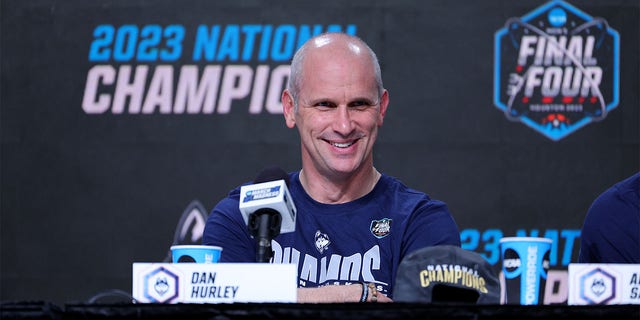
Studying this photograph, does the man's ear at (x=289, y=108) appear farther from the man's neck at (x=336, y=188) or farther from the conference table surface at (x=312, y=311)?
the conference table surface at (x=312, y=311)

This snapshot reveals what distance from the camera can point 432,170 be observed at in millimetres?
3928

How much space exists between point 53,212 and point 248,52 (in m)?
1.17

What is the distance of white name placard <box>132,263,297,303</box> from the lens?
1257 mm

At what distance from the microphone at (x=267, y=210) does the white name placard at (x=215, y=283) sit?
120mm

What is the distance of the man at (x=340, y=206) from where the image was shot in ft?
6.74

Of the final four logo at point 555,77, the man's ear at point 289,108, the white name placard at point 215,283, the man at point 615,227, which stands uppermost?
the final four logo at point 555,77

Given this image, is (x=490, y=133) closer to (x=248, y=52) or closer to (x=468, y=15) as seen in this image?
(x=468, y=15)

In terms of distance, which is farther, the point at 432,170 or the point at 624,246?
the point at 432,170

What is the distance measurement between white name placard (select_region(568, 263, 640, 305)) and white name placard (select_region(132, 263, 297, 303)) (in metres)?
0.41

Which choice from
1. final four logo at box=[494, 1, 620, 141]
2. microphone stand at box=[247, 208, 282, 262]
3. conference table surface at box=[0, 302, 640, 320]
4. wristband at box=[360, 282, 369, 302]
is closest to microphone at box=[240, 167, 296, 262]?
microphone stand at box=[247, 208, 282, 262]

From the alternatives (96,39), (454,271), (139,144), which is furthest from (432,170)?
(454,271)

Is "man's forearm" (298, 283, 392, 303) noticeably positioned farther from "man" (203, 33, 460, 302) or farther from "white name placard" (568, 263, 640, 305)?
"white name placard" (568, 263, 640, 305)

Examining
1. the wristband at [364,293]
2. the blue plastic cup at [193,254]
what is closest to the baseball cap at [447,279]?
the blue plastic cup at [193,254]

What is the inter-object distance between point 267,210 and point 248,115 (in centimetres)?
259
